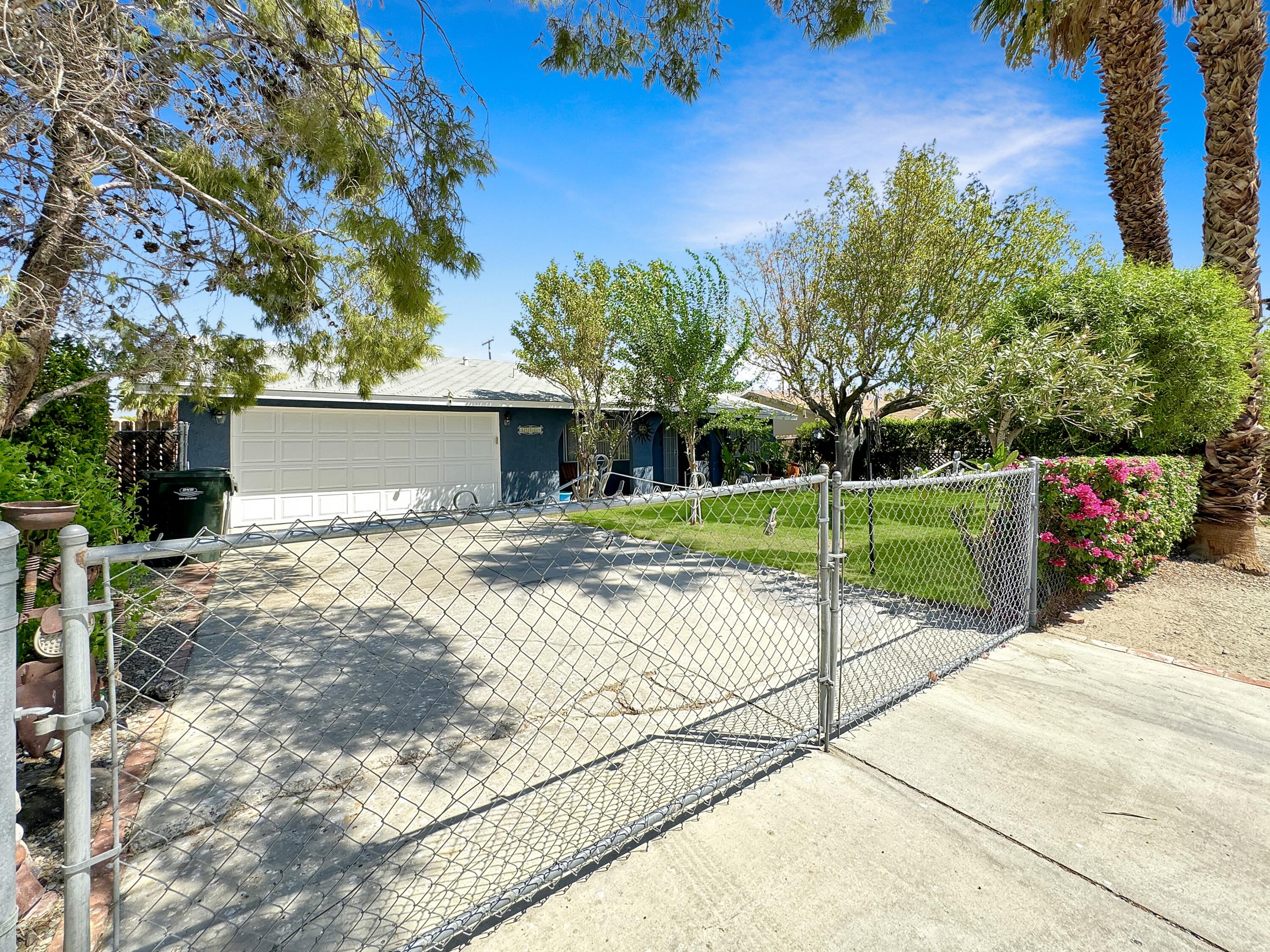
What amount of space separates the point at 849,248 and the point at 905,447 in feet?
22.2

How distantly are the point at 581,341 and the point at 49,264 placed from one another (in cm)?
884

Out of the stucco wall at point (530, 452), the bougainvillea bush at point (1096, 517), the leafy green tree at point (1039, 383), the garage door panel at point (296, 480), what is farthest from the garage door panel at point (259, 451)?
the bougainvillea bush at point (1096, 517)

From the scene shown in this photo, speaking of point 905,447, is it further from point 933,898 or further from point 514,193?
point 933,898

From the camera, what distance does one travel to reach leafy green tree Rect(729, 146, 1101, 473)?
12383 millimetres

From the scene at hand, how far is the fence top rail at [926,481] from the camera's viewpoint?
3316mm

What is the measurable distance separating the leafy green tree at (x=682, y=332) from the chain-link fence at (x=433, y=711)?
5.61 m

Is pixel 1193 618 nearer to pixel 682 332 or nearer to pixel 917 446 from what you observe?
pixel 682 332

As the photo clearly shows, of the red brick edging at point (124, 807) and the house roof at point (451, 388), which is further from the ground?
the house roof at point (451, 388)

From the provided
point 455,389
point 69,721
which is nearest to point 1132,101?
point 69,721

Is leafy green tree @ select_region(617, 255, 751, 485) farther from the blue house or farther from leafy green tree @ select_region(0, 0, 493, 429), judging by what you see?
leafy green tree @ select_region(0, 0, 493, 429)

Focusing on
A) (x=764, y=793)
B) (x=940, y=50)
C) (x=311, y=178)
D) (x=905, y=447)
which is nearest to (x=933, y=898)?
(x=764, y=793)

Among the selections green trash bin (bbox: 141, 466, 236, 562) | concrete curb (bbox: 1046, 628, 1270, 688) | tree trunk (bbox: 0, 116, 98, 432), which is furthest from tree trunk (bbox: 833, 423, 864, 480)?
tree trunk (bbox: 0, 116, 98, 432)

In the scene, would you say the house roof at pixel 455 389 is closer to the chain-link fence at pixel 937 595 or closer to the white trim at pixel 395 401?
the white trim at pixel 395 401

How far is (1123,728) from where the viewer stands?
10.7 feet
